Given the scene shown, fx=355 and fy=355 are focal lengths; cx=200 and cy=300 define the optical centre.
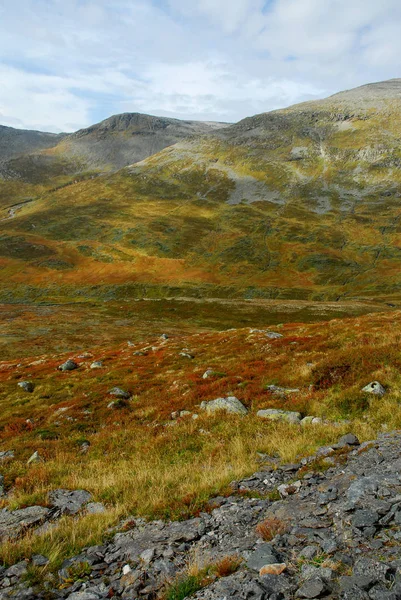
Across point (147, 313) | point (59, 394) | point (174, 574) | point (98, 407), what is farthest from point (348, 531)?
point (147, 313)

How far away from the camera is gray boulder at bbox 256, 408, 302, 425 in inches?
544

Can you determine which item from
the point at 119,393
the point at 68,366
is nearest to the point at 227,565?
the point at 119,393

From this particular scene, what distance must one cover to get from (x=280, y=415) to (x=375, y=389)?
3.97m

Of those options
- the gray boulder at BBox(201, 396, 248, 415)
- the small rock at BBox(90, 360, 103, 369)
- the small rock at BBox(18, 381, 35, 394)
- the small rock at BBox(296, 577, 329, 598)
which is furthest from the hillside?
the small rock at BBox(90, 360, 103, 369)

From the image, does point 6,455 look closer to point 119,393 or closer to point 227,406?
point 119,393

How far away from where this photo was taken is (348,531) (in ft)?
20.3

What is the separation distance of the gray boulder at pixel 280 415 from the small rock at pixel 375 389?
9.85 ft

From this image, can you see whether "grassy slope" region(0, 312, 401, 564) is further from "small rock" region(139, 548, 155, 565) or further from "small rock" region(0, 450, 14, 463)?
"small rock" region(139, 548, 155, 565)

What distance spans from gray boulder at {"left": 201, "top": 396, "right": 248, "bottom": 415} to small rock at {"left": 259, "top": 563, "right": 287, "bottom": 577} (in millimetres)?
10137

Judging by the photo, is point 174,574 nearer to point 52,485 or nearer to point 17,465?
point 52,485

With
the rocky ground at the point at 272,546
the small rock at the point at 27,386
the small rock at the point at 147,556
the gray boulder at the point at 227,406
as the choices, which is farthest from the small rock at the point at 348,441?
the small rock at the point at 27,386

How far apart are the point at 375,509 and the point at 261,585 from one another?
2787 millimetres

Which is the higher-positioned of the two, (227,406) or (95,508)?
(95,508)

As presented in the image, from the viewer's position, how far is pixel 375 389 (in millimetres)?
14359
